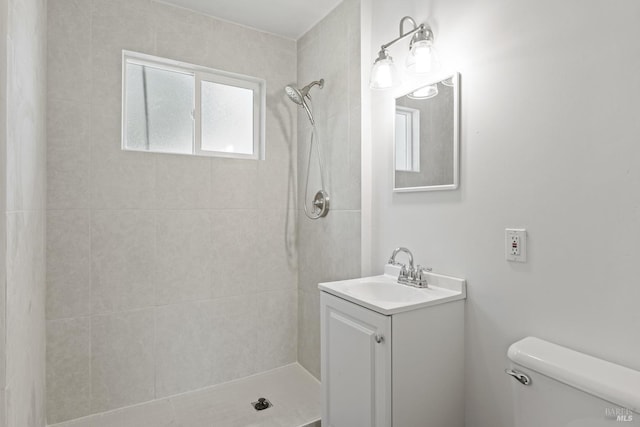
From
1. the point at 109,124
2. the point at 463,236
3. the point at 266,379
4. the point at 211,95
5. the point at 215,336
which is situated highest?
the point at 211,95

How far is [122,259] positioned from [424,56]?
1.97m

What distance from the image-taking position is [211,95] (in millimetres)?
2309

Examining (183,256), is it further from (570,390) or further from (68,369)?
(570,390)

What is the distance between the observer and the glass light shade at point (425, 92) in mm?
1526

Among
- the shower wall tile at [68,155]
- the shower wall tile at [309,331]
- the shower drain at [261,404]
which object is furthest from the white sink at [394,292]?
the shower wall tile at [68,155]

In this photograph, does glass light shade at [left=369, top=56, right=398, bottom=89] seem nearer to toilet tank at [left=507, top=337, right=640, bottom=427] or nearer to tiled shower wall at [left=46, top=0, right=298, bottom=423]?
A: tiled shower wall at [left=46, top=0, right=298, bottom=423]

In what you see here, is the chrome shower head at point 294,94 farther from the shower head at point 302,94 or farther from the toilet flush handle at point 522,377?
the toilet flush handle at point 522,377

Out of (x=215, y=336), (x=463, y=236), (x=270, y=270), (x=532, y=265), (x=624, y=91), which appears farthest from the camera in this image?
(x=270, y=270)

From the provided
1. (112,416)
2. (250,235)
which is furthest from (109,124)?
(112,416)

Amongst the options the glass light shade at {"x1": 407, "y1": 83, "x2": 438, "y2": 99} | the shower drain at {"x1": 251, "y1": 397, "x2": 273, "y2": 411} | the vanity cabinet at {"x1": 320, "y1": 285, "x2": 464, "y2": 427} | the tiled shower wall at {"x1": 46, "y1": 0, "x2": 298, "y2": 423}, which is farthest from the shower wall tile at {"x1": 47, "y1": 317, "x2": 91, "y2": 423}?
the glass light shade at {"x1": 407, "y1": 83, "x2": 438, "y2": 99}

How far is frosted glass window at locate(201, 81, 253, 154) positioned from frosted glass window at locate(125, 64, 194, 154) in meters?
Result: 0.11

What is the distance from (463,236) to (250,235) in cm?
147

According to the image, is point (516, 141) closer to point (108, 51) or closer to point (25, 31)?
point (25, 31)

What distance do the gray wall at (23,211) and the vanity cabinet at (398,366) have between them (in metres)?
1.11
